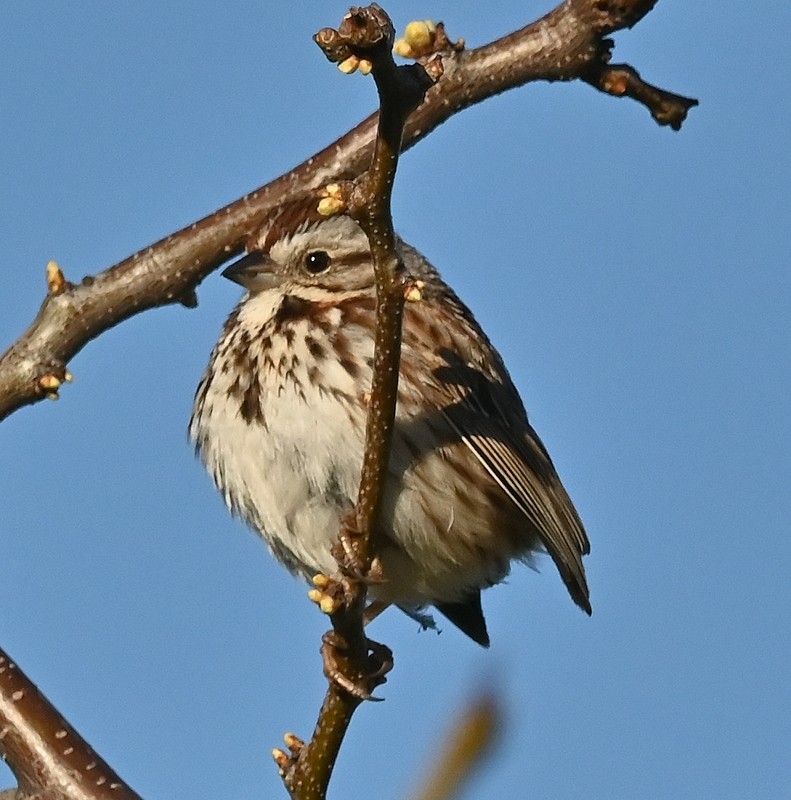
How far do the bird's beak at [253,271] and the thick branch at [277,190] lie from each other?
25cm

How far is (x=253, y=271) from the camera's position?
5.38m

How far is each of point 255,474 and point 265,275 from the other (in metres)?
0.76

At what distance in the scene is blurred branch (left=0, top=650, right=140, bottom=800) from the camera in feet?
13.5

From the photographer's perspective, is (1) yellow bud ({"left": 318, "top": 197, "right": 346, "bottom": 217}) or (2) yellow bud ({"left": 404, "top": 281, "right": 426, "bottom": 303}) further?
(2) yellow bud ({"left": 404, "top": 281, "right": 426, "bottom": 303})

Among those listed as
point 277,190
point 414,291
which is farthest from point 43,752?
point 277,190

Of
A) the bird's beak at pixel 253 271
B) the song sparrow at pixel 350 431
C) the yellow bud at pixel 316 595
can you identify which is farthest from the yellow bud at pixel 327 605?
the bird's beak at pixel 253 271

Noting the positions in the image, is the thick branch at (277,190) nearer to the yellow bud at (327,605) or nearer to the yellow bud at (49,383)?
the yellow bud at (49,383)

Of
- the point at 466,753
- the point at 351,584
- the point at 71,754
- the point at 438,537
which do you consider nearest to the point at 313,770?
the point at 351,584

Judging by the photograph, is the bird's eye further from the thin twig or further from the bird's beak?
the thin twig

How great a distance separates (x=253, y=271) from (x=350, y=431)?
32.5 inches

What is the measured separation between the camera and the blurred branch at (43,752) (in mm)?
4121

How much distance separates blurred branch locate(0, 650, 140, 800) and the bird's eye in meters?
1.89

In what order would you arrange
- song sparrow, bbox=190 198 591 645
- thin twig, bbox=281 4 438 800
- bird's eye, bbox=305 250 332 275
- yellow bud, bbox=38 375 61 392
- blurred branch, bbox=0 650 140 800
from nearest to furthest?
thin twig, bbox=281 4 438 800
blurred branch, bbox=0 650 140 800
yellow bud, bbox=38 375 61 392
song sparrow, bbox=190 198 591 645
bird's eye, bbox=305 250 332 275

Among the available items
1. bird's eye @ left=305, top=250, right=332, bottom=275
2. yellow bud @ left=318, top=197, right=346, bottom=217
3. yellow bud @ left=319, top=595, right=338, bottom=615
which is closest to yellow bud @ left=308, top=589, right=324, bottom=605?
yellow bud @ left=319, top=595, right=338, bottom=615
